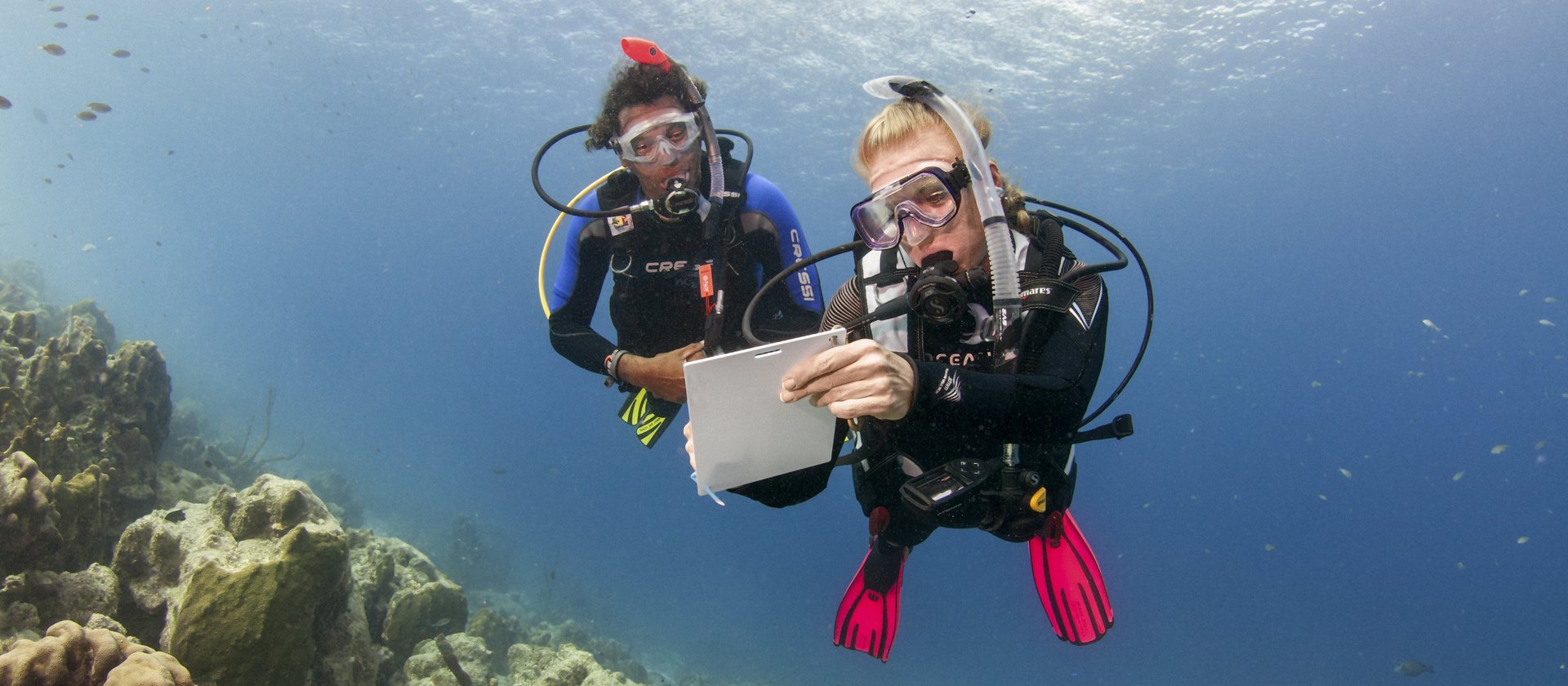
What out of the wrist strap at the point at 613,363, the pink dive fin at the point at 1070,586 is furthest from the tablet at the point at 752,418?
the wrist strap at the point at 613,363

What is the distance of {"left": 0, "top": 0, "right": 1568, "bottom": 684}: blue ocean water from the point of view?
19141 millimetres

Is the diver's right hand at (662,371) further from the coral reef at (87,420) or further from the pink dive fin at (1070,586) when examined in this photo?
the coral reef at (87,420)

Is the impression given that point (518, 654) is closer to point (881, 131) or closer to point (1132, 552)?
point (881, 131)

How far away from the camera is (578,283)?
4242 mm

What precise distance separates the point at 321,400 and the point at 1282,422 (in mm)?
98005

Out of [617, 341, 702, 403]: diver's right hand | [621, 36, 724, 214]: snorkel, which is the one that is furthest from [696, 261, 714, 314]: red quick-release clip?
[621, 36, 724, 214]: snorkel

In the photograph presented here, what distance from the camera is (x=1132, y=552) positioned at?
52625 millimetres

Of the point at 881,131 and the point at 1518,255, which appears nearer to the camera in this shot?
the point at 881,131

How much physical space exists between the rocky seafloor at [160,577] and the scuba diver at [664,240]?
2.16m

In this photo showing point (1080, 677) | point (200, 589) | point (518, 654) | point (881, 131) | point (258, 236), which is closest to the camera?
point (881, 131)

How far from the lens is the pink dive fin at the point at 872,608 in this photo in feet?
11.8

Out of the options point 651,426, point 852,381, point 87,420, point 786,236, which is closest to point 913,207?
point 852,381

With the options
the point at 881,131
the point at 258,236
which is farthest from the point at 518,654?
the point at 258,236

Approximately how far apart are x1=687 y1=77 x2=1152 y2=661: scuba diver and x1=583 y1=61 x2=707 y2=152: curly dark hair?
178 centimetres
